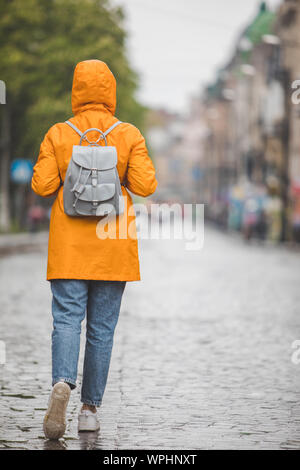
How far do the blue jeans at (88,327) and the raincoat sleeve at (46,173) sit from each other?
1.58 ft

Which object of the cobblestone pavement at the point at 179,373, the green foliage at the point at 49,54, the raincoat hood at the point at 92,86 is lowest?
the cobblestone pavement at the point at 179,373

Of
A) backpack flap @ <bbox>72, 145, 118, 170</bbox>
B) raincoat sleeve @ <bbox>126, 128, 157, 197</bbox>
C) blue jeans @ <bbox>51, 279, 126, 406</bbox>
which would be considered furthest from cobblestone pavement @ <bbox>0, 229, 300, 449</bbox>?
backpack flap @ <bbox>72, 145, 118, 170</bbox>

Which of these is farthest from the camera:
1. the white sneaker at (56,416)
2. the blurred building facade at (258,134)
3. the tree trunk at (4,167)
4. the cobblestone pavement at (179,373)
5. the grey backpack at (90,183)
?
the blurred building facade at (258,134)

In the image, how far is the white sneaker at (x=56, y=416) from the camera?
571 centimetres

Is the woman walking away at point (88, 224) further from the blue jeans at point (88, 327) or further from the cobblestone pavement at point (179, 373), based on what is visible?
the cobblestone pavement at point (179, 373)

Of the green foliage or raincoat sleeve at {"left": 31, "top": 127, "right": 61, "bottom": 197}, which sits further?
the green foliage

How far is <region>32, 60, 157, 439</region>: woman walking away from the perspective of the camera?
231 inches

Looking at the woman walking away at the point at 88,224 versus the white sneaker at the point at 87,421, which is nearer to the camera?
the woman walking away at the point at 88,224

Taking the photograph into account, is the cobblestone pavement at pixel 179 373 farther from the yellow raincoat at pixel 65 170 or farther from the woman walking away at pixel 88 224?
the yellow raincoat at pixel 65 170

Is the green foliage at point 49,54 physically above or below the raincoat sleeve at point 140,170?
above

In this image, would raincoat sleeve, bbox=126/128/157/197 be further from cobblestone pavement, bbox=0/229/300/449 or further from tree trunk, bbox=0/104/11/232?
tree trunk, bbox=0/104/11/232

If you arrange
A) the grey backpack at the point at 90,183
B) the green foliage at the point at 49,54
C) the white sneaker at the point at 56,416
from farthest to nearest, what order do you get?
1. the green foliage at the point at 49,54
2. the grey backpack at the point at 90,183
3. the white sneaker at the point at 56,416

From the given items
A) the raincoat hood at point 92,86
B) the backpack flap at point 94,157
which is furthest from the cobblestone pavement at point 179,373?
the raincoat hood at point 92,86
